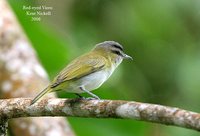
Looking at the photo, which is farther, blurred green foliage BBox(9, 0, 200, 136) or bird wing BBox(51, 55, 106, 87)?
blurred green foliage BBox(9, 0, 200, 136)

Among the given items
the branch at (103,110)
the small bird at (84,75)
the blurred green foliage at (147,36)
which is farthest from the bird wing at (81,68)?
the blurred green foliage at (147,36)

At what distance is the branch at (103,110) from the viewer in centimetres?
308

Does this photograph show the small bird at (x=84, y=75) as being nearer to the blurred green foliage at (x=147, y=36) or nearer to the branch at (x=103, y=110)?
the branch at (x=103, y=110)

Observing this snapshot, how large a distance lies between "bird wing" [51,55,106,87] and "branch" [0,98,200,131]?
0.29m

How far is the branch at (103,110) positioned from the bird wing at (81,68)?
29 centimetres

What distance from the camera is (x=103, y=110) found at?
362 cm

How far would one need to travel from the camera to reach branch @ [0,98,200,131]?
308cm

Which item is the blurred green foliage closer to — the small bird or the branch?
the small bird

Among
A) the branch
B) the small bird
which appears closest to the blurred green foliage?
the small bird

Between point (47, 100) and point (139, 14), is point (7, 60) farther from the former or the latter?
point (139, 14)

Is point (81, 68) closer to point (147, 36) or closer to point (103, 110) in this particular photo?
point (103, 110)

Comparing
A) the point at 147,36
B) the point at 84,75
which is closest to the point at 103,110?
the point at 84,75

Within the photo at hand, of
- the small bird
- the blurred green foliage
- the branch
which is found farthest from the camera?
the blurred green foliage

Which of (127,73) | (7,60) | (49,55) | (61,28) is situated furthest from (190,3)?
(7,60)
